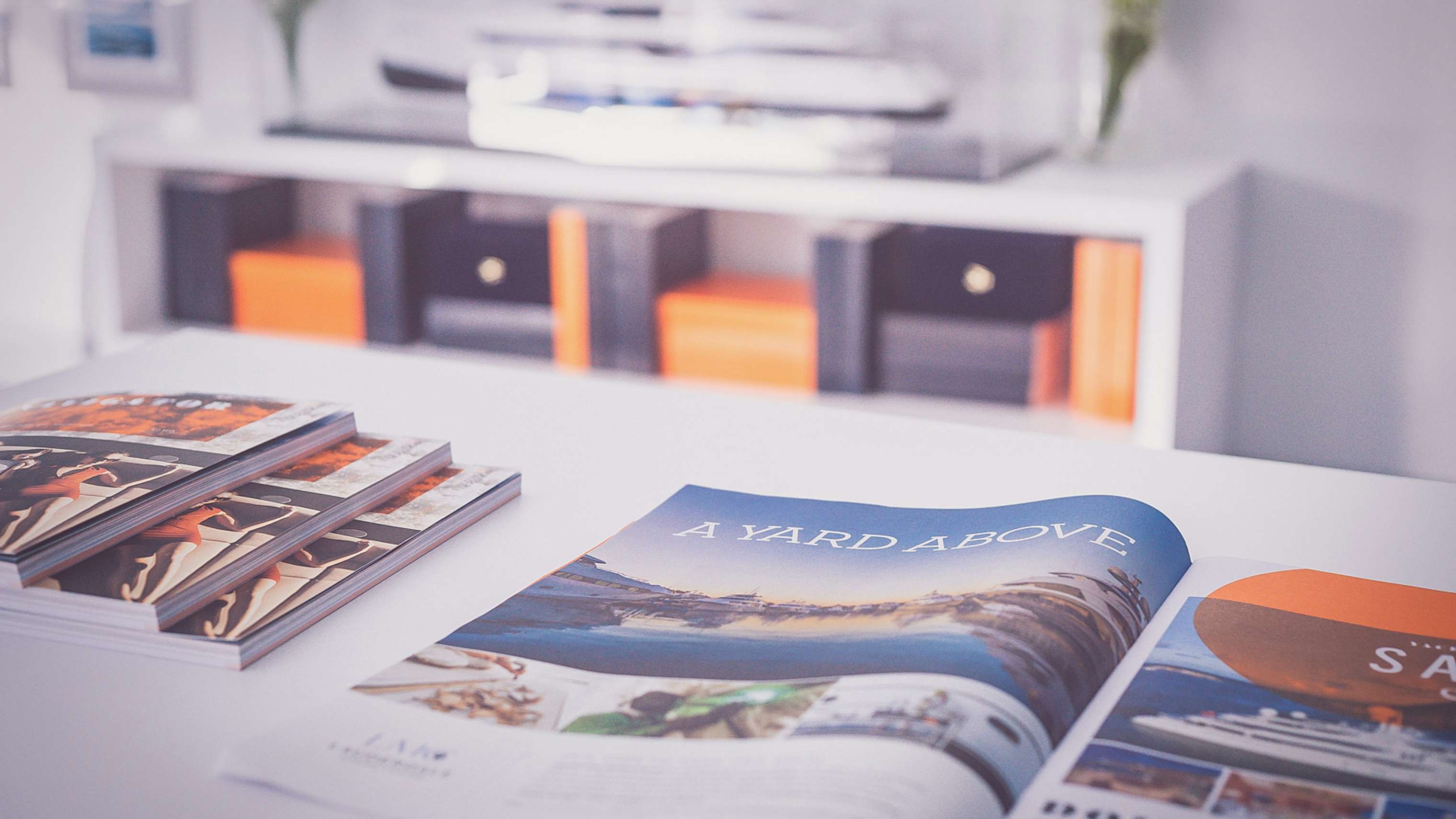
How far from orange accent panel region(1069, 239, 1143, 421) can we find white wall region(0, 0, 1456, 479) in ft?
1.22

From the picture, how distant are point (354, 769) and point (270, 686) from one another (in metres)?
0.09

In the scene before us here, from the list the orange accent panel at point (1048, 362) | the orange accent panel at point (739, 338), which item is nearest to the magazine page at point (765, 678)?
the orange accent panel at point (1048, 362)

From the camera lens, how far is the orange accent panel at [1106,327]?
2.09 m

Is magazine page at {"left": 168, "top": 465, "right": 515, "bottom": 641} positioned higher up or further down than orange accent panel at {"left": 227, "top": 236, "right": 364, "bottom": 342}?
higher up

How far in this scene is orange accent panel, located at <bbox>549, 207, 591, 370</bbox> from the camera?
7.95ft

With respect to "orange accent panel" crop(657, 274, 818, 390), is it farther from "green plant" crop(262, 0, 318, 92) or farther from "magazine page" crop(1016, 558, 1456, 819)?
"magazine page" crop(1016, 558, 1456, 819)

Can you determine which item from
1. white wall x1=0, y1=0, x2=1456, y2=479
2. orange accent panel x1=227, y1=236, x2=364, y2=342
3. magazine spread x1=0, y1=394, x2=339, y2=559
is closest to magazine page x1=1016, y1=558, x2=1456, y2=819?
magazine spread x1=0, y1=394, x2=339, y2=559

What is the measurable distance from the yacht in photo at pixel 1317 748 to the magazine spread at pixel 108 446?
0.46 metres

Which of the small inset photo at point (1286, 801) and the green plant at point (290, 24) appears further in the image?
the green plant at point (290, 24)

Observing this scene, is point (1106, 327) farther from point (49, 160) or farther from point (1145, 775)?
point (49, 160)

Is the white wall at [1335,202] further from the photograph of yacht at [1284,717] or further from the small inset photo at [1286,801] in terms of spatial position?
the small inset photo at [1286,801]

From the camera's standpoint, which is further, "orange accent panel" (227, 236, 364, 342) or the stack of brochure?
"orange accent panel" (227, 236, 364, 342)

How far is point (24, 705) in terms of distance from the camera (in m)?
0.57

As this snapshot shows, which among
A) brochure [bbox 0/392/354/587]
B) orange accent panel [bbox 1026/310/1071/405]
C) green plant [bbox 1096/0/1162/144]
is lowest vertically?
orange accent panel [bbox 1026/310/1071/405]
